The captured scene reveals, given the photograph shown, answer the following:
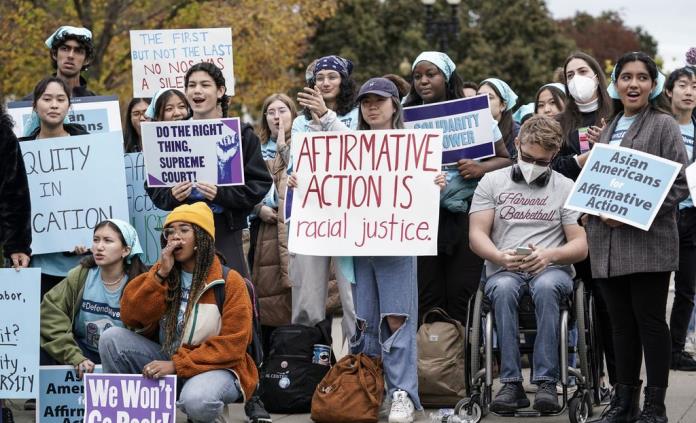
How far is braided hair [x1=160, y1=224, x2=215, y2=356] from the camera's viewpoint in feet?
21.8

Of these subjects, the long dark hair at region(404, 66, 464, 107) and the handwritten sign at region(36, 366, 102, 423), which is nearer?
the handwritten sign at region(36, 366, 102, 423)

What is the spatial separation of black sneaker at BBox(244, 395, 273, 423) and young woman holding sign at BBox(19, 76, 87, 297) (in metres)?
1.45

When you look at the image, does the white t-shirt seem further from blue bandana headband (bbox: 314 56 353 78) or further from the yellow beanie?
the yellow beanie

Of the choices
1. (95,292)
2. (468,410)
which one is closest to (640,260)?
(468,410)

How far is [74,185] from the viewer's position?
7.92 m

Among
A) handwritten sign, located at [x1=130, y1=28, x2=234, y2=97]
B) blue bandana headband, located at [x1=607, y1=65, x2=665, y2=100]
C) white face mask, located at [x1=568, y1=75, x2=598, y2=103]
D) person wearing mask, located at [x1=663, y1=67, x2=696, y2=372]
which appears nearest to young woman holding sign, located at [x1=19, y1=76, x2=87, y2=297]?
handwritten sign, located at [x1=130, y1=28, x2=234, y2=97]

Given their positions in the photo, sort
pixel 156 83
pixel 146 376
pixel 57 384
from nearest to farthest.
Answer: pixel 146 376
pixel 57 384
pixel 156 83

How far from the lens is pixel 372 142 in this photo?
7.38 m

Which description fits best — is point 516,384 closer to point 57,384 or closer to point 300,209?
point 300,209

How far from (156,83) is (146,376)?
3854 mm

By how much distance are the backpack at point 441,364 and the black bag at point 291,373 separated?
0.59 metres

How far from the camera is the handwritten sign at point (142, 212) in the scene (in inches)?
324

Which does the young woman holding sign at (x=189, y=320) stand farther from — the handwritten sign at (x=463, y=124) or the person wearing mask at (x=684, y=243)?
the person wearing mask at (x=684, y=243)

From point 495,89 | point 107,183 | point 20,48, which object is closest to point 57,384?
point 107,183
